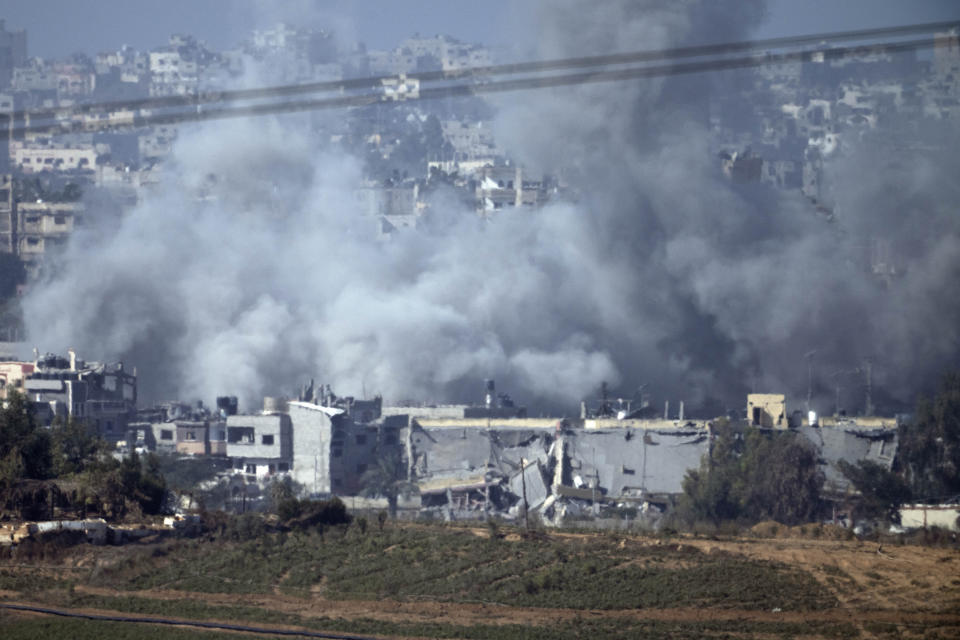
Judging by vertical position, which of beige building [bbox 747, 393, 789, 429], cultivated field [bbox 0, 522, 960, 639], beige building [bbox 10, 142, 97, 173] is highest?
beige building [bbox 10, 142, 97, 173]

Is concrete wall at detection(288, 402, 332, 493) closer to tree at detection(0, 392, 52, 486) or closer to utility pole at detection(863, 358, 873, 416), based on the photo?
tree at detection(0, 392, 52, 486)

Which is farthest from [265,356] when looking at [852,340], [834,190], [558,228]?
[834,190]

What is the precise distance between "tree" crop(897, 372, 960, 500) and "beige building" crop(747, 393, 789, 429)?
9.46 ft

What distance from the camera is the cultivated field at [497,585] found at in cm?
2009

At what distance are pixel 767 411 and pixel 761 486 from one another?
6.65m

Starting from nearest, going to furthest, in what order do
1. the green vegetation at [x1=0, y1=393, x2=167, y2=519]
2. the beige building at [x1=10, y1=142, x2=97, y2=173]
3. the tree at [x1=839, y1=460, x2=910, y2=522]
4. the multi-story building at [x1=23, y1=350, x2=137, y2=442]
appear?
the green vegetation at [x1=0, y1=393, x2=167, y2=519] → the tree at [x1=839, y1=460, x2=910, y2=522] → the multi-story building at [x1=23, y1=350, x2=137, y2=442] → the beige building at [x1=10, y1=142, x2=97, y2=173]

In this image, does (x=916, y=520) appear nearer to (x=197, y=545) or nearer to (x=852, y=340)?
(x=197, y=545)

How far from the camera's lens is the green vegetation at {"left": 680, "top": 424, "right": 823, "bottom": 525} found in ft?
109

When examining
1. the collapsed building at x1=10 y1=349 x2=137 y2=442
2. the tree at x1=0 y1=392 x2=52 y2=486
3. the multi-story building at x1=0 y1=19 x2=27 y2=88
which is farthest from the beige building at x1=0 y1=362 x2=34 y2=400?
the multi-story building at x1=0 y1=19 x2=27 y2=88

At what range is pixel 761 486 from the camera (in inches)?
1332

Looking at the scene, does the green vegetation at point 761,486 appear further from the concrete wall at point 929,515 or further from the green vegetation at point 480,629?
the green vegetation at point 480,629

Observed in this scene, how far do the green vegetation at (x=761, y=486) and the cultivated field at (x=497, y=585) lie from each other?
29.0 feet

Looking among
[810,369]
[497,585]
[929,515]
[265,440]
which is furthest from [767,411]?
[497,585]

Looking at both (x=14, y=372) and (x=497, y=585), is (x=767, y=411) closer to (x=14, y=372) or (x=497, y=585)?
(x=14, y=372)
